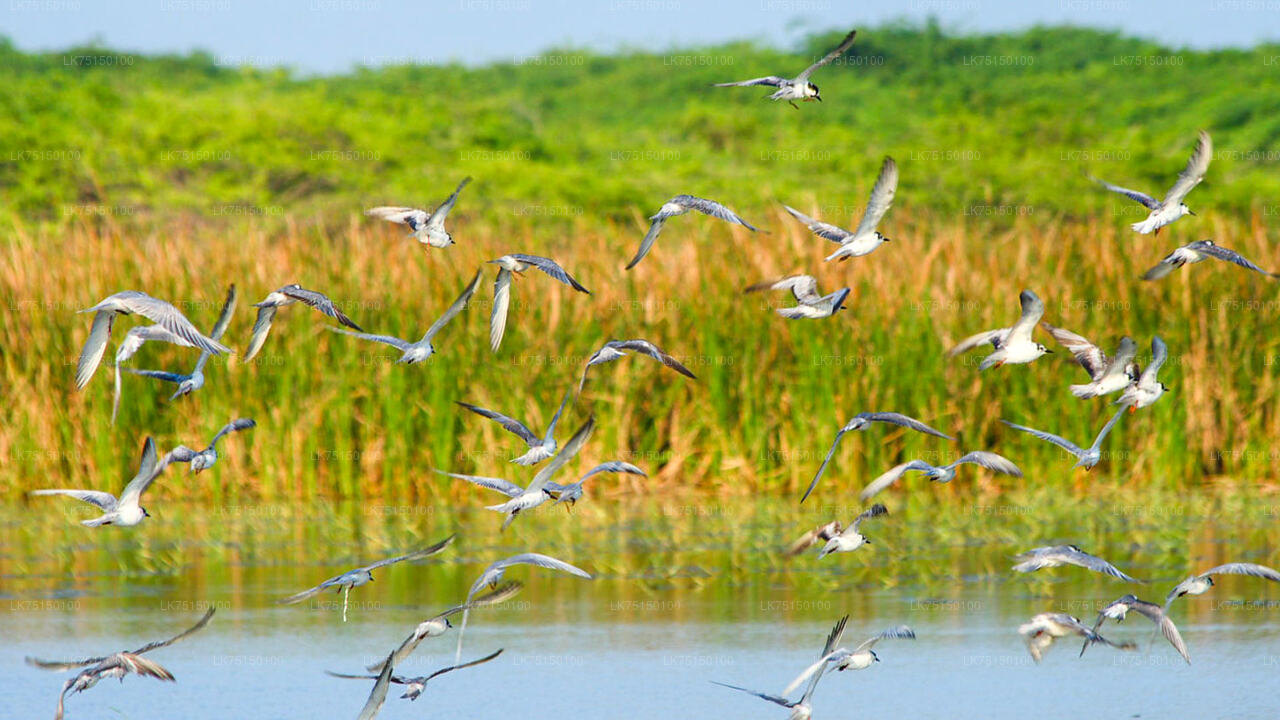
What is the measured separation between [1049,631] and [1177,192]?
2224 millimetres

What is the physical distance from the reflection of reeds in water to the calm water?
2.84 feet

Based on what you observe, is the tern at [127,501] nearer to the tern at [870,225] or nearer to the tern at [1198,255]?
the tern at [870,225]

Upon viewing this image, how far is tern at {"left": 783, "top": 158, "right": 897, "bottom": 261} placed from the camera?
816cm

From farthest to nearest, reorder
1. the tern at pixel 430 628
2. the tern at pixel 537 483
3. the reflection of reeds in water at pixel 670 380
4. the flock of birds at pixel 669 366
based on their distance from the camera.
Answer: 1. the reflection of reeds in water at pixel 670 380
2. the flock of birds at pixel 669 366
3. the tern at pixel 537 483
4. the tern at pixel 430 628

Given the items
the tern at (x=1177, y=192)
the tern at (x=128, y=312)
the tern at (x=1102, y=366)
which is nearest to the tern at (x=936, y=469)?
the tern at (x=1102, y=366)

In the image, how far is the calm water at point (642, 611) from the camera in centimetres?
801

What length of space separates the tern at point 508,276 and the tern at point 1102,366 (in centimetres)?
254

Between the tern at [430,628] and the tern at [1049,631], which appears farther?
the tern at [1049,631]

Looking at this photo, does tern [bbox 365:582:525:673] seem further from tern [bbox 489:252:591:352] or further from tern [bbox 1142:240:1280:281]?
tern [bbox 1142:240:1280:281]

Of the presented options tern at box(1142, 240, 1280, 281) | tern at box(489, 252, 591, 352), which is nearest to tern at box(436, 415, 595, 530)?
tern at box(489, 252, 591, 352)

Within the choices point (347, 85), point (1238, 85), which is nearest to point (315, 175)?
point (347, 85)

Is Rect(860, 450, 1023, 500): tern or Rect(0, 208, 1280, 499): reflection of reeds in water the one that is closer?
Rect(860, 450, 1023, 500): tern

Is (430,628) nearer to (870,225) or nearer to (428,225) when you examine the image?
(428,225)

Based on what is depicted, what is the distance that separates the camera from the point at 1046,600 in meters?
9.88
